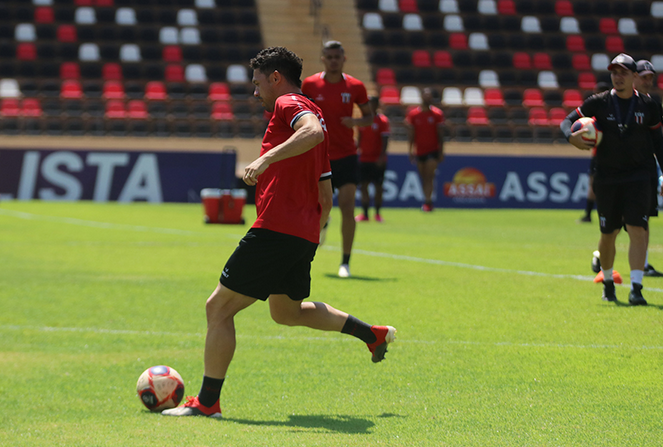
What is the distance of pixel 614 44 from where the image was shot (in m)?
34.1

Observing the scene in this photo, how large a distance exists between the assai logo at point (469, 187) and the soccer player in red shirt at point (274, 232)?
68.6 ft

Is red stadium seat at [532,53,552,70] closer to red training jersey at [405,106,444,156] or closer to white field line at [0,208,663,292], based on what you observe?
red training jersey at [405,106,444,156]

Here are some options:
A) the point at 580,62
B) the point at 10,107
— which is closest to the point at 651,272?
the point at 10,107

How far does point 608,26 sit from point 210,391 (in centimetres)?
3365

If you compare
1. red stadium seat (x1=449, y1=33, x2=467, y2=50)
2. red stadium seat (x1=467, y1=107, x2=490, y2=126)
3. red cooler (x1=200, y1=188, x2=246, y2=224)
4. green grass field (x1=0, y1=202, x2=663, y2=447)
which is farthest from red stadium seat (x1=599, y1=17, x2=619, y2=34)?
green grass field (x1=0, y1=202, x2=663, y2=447)

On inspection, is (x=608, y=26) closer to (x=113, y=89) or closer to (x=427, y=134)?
(x=427, y=134)

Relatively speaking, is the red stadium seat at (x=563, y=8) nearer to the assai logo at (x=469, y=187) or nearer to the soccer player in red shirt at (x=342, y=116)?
the assai logo at (x=469, y=187)

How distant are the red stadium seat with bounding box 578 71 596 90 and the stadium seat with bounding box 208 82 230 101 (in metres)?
12.9

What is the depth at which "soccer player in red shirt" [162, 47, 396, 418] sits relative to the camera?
4.78 meters

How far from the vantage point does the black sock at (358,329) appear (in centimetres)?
536

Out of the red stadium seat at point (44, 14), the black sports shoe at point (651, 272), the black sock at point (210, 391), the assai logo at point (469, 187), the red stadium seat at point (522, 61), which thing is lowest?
the assai logo at point (469, 187)

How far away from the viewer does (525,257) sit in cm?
1257

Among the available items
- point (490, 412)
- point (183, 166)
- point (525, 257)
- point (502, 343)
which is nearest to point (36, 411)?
point (490, 412)

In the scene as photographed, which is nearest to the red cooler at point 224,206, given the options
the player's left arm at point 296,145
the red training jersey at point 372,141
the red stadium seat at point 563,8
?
the red training jersey at point 372,141
